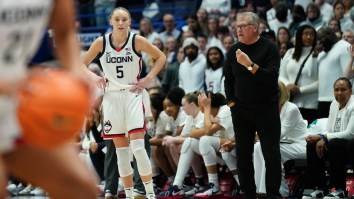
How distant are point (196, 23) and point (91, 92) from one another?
11.7m

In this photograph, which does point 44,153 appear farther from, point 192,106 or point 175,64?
point 175,64

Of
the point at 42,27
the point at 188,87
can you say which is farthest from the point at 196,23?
the point at 42,27

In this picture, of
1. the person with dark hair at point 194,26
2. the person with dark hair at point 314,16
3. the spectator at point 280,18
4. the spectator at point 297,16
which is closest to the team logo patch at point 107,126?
the spectator at point 297,16

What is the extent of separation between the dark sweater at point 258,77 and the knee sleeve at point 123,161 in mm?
1674

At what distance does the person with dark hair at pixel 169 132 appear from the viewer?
41.7 feet

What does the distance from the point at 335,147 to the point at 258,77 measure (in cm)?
143

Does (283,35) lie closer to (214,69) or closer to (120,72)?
(214,69)

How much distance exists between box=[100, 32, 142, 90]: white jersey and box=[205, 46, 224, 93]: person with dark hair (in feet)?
8.57

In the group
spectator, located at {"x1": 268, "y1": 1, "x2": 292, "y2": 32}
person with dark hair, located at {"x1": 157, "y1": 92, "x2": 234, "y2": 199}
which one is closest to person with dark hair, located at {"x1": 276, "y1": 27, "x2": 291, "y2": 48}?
spectator, located at {"x1": 268, "y1": 1, "x2": 292, "y2": 32}

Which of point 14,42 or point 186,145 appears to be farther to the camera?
point 186,145

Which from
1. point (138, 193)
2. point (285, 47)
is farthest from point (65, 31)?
point (285, 47)

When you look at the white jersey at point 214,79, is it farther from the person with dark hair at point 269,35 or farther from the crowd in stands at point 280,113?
the person with dark hair at point 269,35

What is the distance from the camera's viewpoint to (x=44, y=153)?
13.0 feet

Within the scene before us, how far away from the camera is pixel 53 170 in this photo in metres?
3.97
